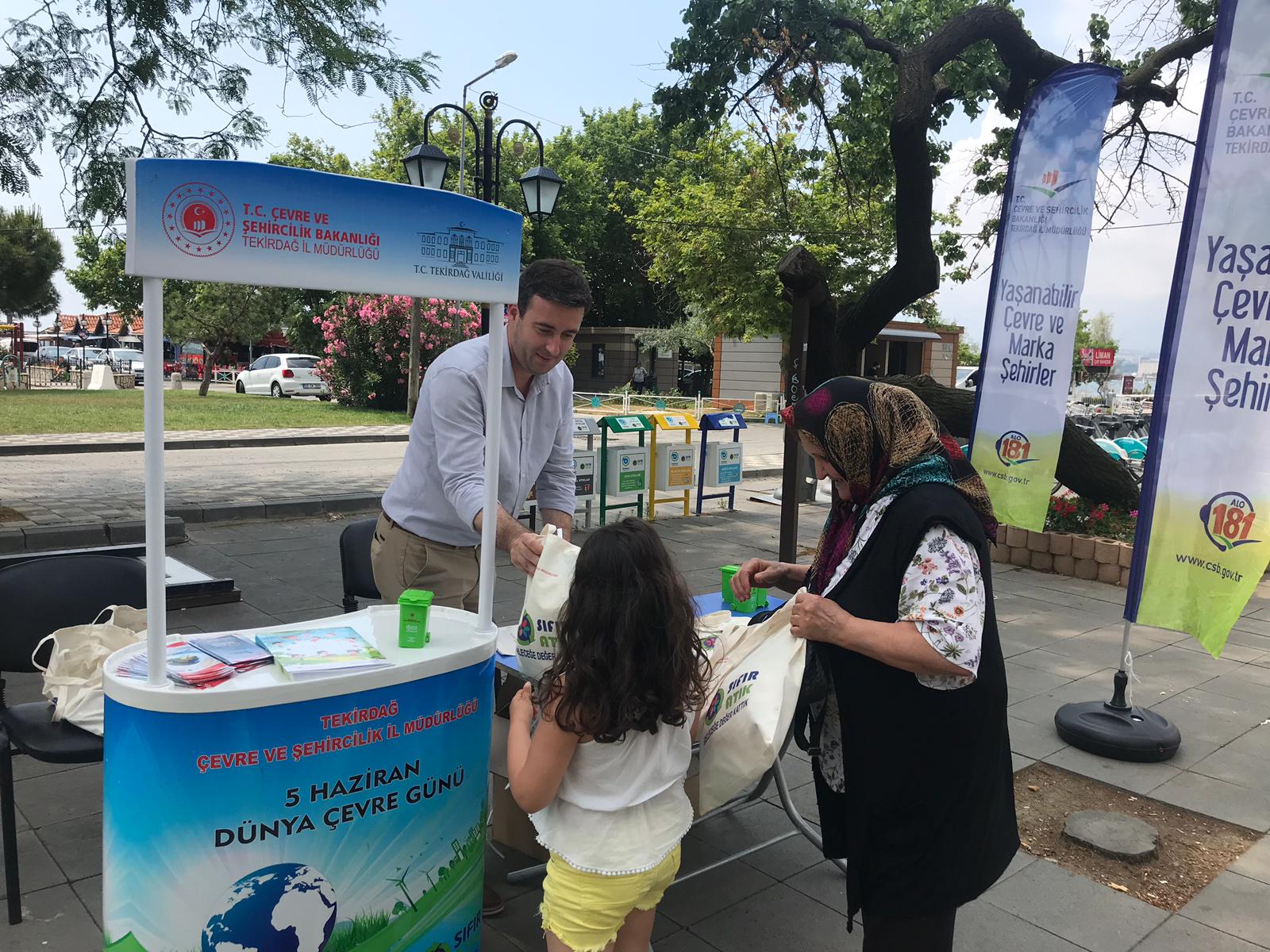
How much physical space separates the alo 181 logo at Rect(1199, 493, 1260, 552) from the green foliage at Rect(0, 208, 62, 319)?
35.6m

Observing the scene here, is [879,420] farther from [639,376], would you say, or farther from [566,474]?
[639,376]

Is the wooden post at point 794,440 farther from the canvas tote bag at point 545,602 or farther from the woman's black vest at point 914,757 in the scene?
the woman's black vest at point 914,757

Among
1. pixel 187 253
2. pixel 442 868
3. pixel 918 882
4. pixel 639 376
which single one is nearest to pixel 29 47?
pixel 187 253

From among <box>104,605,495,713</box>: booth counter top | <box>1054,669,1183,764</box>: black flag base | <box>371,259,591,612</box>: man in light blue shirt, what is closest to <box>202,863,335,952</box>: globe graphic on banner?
<box>104,605,495,713</box>: booth counter top

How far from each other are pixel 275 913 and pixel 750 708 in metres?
1.19

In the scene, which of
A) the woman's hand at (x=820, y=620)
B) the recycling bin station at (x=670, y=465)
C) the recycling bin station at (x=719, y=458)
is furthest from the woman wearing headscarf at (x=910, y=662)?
the recycling bin station at (x=719, y=458)

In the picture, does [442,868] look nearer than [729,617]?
Yes

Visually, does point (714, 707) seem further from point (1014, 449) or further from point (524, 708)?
point (1014, 449)

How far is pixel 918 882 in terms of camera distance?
2055mm

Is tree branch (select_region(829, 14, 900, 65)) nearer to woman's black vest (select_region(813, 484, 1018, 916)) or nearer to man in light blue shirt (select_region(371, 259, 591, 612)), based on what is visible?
man in light blue shirt (select_region(371, 259, 591, 612))

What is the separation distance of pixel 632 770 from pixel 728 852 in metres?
1.45

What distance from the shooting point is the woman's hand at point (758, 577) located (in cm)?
275

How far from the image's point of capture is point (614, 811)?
2.10 meters

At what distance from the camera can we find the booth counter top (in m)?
1.87
